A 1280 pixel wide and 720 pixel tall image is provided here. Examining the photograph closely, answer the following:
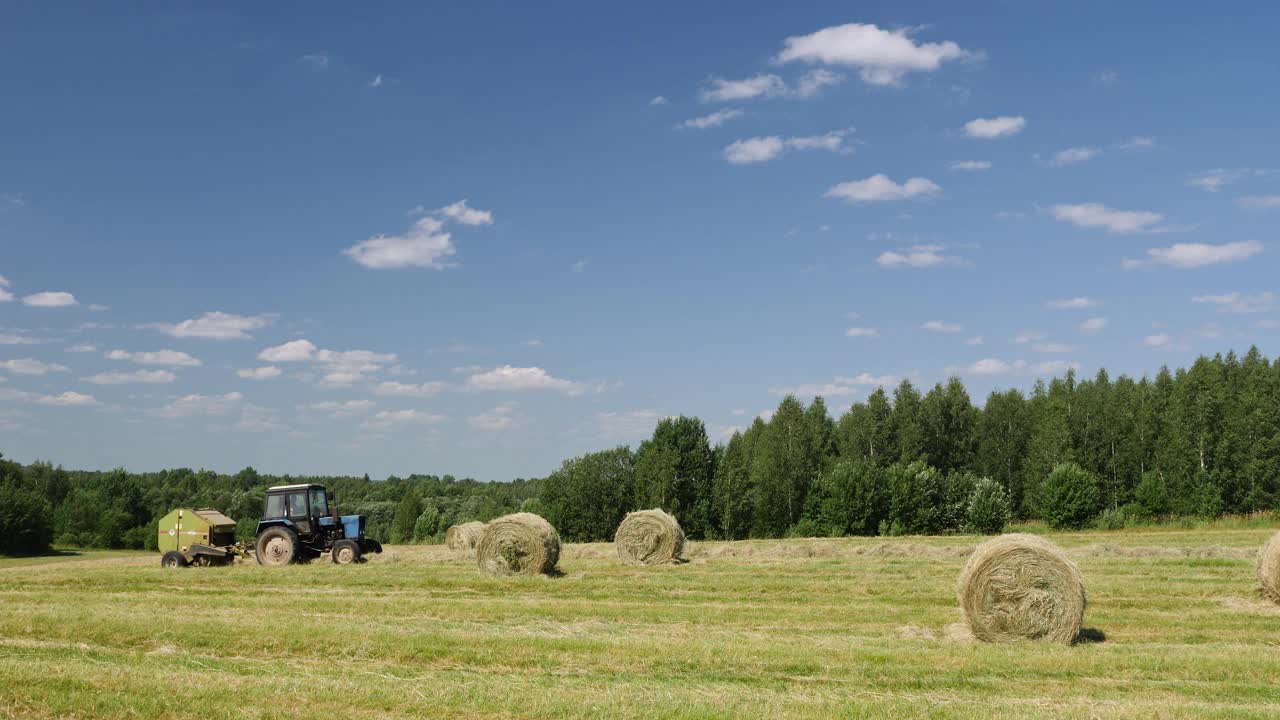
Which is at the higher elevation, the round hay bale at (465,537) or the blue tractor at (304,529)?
the blue tractor at (304,529)

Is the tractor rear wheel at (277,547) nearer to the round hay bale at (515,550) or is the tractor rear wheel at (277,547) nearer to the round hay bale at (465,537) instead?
the round hay bale at (515,550)

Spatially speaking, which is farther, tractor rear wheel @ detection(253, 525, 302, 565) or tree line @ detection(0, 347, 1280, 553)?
tree line @ detection(0, 347, 1280, 553)

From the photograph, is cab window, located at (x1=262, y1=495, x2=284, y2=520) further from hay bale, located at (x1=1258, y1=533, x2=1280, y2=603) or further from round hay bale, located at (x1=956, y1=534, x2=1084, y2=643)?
hay bale, located at (x1=1258, y1=533, x2=1280, y2=603)

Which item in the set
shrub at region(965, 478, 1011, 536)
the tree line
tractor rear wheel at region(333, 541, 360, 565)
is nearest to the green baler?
tractor rear wheel at region(333, 541, 360, 565)

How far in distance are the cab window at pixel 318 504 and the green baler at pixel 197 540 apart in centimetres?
242

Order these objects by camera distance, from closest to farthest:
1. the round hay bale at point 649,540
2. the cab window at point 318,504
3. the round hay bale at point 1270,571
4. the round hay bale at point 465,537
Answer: the round hay bale at point 1270,571
the round hay bale at point 649,540
the cab window at point 318,504
the round hay bale at point 465,537

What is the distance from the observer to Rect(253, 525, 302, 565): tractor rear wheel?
84.3 feet

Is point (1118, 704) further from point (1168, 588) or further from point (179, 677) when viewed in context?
point (1168, 588)

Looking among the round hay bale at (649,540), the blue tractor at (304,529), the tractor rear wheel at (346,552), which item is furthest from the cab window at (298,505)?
the round hay bale at (649,540)

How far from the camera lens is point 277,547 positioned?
25.9m

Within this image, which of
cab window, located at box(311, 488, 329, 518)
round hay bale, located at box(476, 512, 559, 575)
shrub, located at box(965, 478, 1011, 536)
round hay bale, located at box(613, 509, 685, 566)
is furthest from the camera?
shrub, located at box(965, 478, 1011, 536)

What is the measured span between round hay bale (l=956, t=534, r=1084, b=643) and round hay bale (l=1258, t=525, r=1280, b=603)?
17.0 ft

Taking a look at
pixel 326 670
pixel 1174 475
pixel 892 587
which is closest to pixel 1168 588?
pixel 892 587

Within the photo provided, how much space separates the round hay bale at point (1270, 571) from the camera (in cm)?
1680
